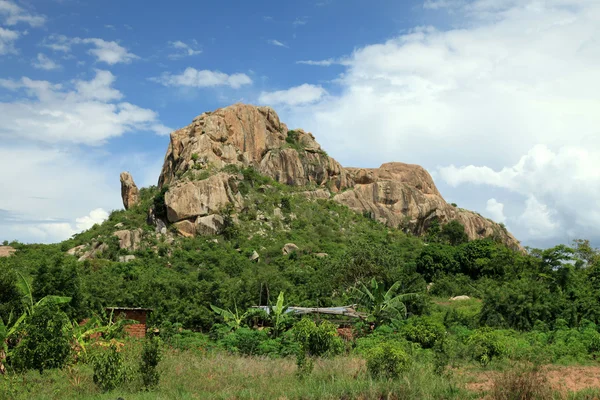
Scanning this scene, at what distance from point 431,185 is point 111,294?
61.5 metres

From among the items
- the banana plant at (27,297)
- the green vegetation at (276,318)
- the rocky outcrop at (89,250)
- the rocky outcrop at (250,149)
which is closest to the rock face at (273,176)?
the rocky outcrop at (250,149)

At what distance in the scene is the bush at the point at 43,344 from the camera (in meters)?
11.0

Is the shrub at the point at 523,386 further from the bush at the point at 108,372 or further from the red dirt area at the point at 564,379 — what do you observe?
the bush at the point at 108,372

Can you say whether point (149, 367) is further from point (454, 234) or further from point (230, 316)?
point (454, 234)

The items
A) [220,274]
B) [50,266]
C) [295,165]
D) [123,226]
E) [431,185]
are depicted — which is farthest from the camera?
[431,185]

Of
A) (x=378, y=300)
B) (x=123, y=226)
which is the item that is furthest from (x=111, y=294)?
(x=123, y=226)

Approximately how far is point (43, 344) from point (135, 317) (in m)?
7.56

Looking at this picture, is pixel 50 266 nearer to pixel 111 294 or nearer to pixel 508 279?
pixel 111 294

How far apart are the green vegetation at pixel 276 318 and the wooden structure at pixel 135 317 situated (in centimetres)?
42

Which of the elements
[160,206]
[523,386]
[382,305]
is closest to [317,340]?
[523,386]

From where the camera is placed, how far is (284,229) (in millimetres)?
47125

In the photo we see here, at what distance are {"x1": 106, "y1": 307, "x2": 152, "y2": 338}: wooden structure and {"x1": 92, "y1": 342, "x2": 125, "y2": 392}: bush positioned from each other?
8179mm

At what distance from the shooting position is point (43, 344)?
1100cm

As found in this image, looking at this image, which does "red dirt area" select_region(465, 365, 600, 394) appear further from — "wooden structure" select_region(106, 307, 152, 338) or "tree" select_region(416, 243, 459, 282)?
"tree" select_region(416, 243, 459, 282)
